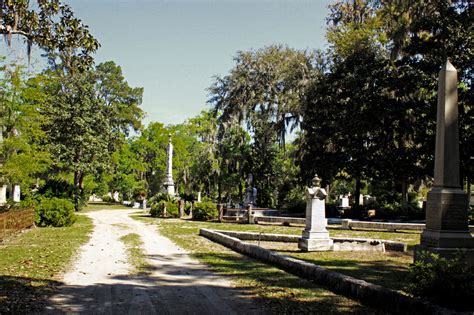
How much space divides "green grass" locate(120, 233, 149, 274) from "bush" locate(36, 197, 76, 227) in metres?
5.00

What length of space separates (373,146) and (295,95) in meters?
7.88

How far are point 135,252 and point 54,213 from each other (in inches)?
401

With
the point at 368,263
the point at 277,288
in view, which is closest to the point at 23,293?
the point at 277,288

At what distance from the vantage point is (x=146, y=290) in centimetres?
777

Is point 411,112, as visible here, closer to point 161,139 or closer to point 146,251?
point 146,251

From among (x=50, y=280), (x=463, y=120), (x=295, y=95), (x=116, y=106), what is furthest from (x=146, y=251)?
(x=116, y=106)

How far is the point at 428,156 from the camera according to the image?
26734 millimetres

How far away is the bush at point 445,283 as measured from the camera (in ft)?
18.1

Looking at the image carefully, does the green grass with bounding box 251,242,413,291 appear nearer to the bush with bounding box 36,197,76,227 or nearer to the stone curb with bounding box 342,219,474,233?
the stone curb with bounding box 342,219,474,233

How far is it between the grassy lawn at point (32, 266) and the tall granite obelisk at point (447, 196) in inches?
299

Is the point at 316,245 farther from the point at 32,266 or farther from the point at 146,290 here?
the point at 32,266

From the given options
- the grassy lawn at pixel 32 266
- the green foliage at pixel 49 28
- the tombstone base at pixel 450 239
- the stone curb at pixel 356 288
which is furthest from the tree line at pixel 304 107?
the tombstone base at pixel 450 239

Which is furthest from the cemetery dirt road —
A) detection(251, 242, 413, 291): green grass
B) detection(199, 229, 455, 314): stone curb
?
detection(251, 242, 413, 291): green grass

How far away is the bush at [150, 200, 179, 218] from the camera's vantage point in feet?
99.0
